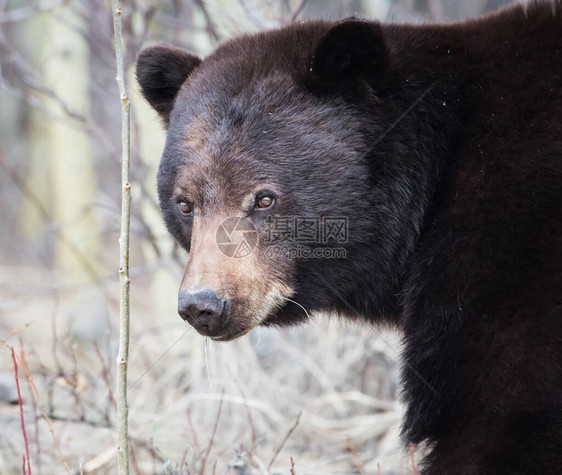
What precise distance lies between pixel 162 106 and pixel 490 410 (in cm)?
226

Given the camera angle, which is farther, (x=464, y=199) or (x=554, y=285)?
(x=464, y=199)

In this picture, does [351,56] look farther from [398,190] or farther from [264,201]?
[264,201]

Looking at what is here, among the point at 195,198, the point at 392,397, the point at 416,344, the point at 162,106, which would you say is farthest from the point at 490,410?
the point at 392,397

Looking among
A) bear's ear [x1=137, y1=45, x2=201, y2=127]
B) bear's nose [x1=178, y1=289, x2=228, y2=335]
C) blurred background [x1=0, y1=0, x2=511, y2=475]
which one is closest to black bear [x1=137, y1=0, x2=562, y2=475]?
bear's nose [x1=178, y1=289, x2=228, y2=335]

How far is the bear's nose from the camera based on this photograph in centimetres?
283

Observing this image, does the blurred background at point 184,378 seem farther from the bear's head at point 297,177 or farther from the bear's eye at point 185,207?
the bear's eye at point 185,207

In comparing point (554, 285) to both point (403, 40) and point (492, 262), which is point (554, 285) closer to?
point (492, 262)

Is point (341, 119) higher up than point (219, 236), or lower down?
higher up

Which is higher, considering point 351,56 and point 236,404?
point 351,56

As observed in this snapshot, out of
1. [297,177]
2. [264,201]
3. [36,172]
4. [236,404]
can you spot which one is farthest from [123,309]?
[36,172]

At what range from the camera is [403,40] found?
319 cm

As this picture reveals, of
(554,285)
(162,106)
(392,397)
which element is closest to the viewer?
(554,285)

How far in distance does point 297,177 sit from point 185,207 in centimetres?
54

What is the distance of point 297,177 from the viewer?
3080mm
